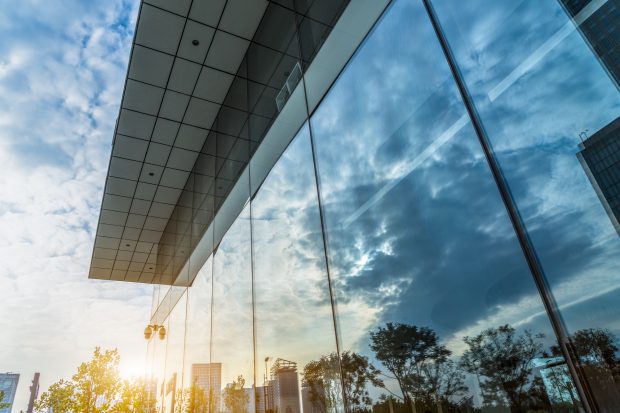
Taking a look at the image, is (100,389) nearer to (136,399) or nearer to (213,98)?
(136,399)

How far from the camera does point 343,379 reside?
2604 millimetres

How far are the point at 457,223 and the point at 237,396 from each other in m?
3.85

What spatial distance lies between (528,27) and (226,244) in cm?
488

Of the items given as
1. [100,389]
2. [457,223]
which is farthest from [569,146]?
[100,389]

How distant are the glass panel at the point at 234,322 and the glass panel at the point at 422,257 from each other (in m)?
2.01

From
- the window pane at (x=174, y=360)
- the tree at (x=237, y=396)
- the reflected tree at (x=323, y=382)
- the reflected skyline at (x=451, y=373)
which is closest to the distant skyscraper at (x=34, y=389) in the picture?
the window pane at (x=174, y=360)

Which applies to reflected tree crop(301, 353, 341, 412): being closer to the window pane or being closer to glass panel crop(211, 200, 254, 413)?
glass panel crop(211, 200, 254, 413)

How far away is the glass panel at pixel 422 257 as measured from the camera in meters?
1.49

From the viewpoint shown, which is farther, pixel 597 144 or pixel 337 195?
pixel 337 195

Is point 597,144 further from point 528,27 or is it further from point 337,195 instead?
point 337,195

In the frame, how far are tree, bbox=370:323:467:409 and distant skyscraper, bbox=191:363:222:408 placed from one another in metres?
3.86

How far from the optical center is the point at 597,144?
1.34 meters

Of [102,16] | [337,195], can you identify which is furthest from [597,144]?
[102,16]

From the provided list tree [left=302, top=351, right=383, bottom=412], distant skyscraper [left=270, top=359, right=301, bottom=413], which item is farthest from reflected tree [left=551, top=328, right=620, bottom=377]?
distant skyscraper [left=270, top=359, right=301, bottom=413]
